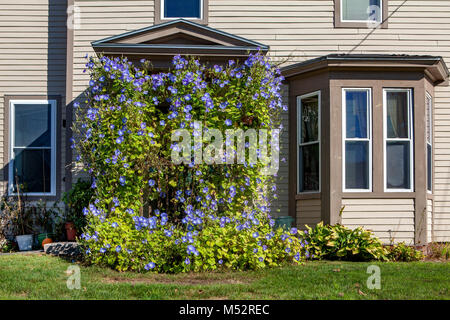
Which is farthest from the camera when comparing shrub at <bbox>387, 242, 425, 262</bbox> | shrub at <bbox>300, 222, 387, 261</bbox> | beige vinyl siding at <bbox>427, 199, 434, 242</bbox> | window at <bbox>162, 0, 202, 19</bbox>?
window at <bbox>162, 0, 202, 19</bbox>

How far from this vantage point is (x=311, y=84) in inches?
373

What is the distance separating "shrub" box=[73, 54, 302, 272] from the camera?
23.0 ft

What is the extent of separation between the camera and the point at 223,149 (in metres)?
7.64

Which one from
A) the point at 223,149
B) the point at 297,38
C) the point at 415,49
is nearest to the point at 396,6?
the point at 415,49

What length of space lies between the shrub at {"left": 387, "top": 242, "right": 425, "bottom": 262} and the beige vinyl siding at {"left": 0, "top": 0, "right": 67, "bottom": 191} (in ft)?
20.2

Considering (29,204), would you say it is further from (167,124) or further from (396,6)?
(396,6)

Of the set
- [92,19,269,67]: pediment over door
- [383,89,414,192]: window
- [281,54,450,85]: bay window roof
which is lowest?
[383,89,414,192]: window

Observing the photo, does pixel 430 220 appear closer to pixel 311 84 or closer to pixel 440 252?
pixel 440 252

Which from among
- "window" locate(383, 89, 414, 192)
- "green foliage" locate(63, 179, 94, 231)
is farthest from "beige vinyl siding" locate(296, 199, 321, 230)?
"green foliage" locate(63, 179, 94, 231)

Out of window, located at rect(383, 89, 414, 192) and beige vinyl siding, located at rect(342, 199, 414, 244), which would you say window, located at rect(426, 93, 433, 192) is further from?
beige vinyl siding, located at rect(342, 199, 414, 244)

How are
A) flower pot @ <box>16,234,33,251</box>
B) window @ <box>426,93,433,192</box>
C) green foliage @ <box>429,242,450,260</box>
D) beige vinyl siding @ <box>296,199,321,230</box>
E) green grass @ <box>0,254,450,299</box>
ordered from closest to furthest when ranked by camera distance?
1. green grass @ <box>0,254,450,299</box>
2. green foliage @ <box>429,242,450,260</box>
3. beige vinyl siding @ <box>296,199,321,230</box>
4. flower pot @ <box>16,234,33,251</box>
5. window @ <box>426,93,433,192</box>
